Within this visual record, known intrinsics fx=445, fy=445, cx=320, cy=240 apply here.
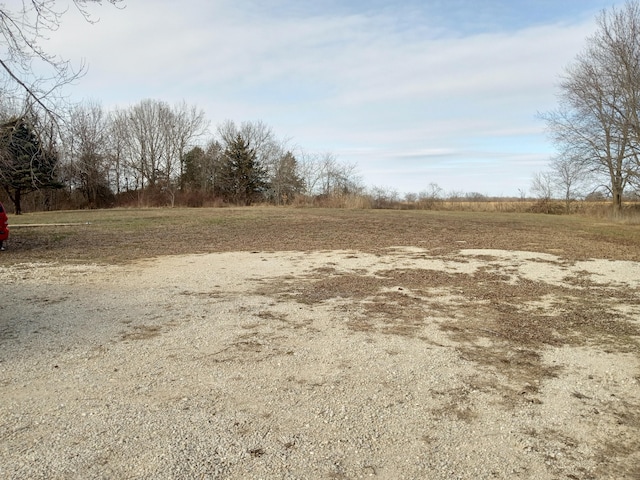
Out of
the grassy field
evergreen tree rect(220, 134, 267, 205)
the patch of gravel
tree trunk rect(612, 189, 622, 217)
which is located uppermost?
evergreen tree rect(220, 134, 267, 205)

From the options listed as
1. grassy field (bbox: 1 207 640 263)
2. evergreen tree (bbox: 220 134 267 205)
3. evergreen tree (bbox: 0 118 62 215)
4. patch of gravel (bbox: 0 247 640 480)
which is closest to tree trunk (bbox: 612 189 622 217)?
grassy field (bbox: 1 207 640 263)

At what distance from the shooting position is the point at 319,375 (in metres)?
3.62

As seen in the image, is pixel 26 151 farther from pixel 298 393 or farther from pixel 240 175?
pixel 240 175

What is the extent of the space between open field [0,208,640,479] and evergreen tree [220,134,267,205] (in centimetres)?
3876

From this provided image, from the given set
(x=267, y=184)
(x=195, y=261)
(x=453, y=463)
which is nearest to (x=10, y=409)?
(x=453, y=463)

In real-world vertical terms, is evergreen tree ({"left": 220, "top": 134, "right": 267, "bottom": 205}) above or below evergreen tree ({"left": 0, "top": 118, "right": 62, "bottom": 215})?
above

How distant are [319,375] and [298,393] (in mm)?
375

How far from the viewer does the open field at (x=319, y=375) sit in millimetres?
2496

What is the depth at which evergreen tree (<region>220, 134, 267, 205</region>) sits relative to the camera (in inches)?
1833

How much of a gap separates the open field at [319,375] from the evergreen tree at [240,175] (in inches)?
1526

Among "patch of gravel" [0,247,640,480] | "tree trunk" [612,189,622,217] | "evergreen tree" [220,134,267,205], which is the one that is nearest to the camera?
"patch of gravel" [0,247,640,480]

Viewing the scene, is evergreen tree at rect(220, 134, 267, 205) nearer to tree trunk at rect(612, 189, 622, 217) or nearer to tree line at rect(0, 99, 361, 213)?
tree line at rect(0, 99, 361, 213)

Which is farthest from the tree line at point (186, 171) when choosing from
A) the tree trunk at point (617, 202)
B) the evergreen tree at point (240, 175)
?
the tree trunk at point (617, 202)

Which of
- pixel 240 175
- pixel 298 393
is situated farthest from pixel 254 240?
pixel 240 175
